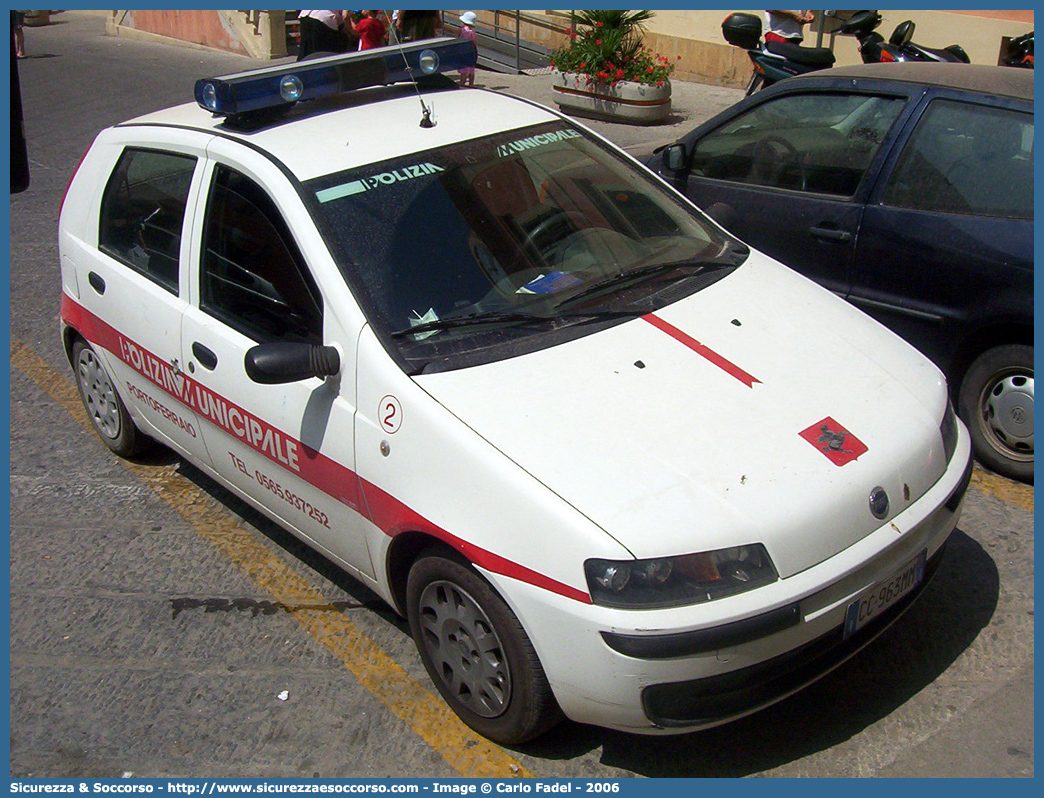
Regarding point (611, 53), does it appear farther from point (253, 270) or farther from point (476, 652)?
point (476, 652)

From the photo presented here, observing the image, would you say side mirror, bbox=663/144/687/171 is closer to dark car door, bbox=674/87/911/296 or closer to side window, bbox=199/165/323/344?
dark car door, bbox=674/87/911/296

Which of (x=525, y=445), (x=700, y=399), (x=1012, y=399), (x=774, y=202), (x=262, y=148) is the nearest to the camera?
(x=525, y=445)

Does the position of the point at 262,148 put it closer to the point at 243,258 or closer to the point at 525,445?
the point at 243,258

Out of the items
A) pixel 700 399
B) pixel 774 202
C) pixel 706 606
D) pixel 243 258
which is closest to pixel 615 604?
pixel 706 606

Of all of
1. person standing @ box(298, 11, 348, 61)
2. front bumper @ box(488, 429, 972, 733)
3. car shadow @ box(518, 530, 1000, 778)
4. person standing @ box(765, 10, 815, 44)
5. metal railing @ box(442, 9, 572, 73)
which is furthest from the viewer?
metal railing @ box(442, 9, 572, 73)

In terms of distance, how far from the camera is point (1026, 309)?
14.3 ft

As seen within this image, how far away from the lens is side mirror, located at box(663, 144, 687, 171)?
5641mm

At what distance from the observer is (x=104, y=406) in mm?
5180

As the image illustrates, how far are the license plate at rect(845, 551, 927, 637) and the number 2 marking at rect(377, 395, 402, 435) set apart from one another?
1430 mm

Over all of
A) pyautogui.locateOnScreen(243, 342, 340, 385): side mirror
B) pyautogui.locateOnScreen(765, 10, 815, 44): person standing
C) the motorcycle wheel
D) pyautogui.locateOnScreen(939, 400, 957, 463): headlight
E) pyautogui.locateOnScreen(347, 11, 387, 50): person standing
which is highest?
pyautogui.locateOnScreen(765, 10, 815, 44): person standing

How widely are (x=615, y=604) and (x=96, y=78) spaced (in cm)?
1646

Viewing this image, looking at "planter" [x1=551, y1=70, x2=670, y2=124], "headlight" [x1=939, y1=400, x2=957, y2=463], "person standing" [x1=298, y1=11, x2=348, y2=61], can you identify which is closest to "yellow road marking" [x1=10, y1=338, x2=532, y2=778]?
"headlight" [x1=939, y1=400, x2=957, y2=463]

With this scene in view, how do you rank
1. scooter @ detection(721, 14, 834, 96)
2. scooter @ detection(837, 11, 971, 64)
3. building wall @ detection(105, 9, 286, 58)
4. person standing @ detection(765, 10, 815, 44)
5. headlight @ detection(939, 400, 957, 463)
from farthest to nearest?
1. building wall @ detection(105, 9, 286, 58)
2. person standing @ detection(765, 10, 815, 44)
3. scooter @ detection(721, 14, 834, 96)
4. scooter @ detection(837, 11, 971, 64)
5. headlight @ detection(939, 400, 957, 463)

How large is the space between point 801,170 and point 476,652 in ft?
10.6
